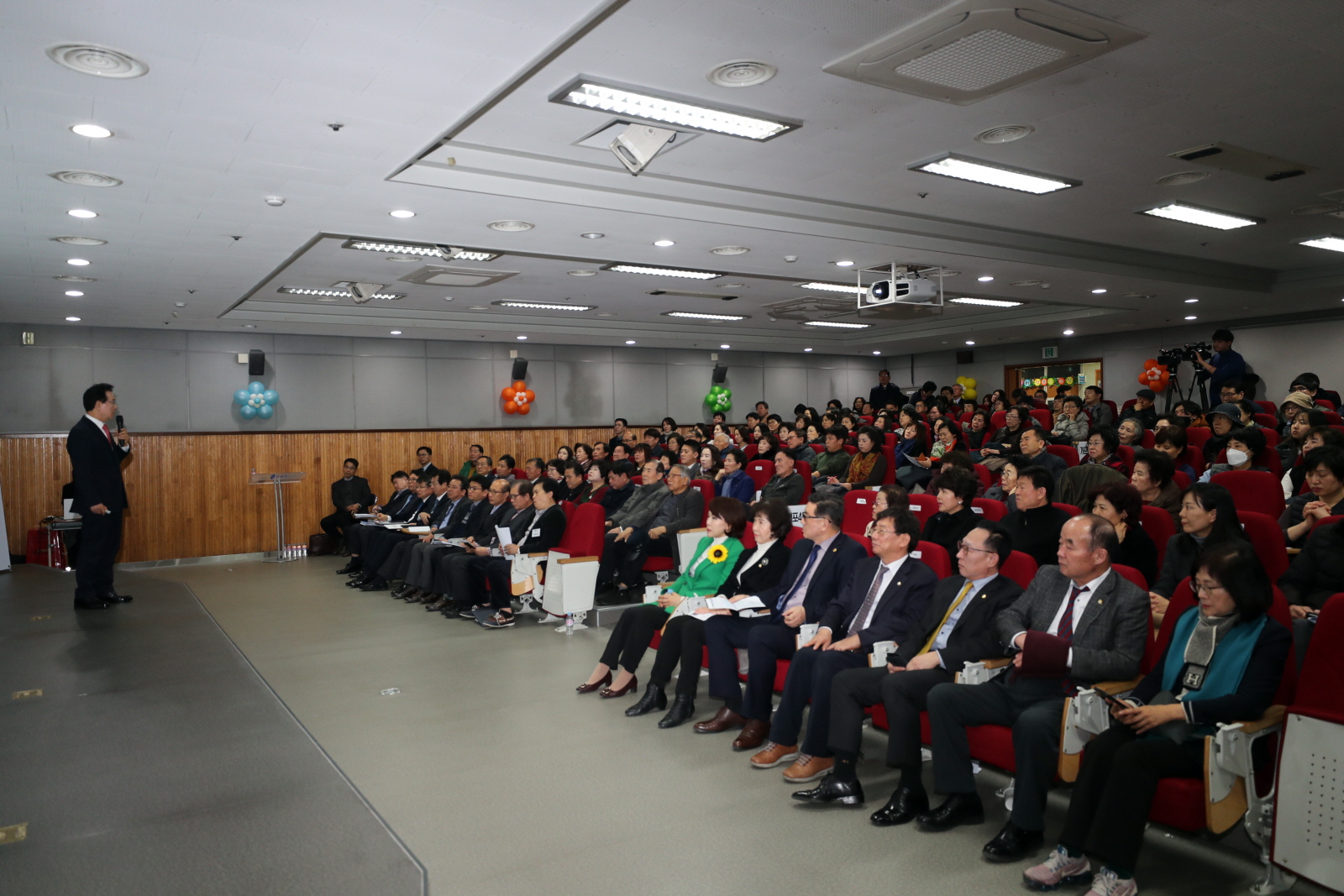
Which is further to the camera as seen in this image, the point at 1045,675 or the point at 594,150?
the point at 594,150

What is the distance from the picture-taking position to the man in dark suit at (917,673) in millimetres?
3193

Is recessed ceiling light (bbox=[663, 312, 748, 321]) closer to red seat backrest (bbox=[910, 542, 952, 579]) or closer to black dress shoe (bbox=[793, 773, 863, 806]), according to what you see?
red seat backrest (bbox=[910, 542, 952, 579])

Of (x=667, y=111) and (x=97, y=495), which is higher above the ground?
(x=667, y=111)

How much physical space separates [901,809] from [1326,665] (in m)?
1.44

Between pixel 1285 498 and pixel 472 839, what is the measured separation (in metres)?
5.30

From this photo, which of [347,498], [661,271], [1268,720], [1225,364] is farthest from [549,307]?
[1268,720]

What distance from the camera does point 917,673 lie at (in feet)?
10.9

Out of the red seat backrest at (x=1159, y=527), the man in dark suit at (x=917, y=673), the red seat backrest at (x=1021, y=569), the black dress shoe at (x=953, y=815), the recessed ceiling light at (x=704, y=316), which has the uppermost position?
the recessed ceiling light at (x=704, y=316)

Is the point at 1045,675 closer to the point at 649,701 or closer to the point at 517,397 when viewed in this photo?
the point at 649,701

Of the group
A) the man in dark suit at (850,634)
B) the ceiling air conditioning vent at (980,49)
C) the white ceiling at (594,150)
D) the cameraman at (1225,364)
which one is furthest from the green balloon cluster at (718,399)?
the man in dark suit at (850,634)

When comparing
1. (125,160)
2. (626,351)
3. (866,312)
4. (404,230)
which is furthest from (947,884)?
(626,351)

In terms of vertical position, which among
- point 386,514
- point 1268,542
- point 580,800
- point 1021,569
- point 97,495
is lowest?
point 580,800

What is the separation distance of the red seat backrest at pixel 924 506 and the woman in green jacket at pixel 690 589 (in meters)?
1.40

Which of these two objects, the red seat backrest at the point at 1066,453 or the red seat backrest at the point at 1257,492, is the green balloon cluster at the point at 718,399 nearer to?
the red seat backrest at the point at 1066,453
